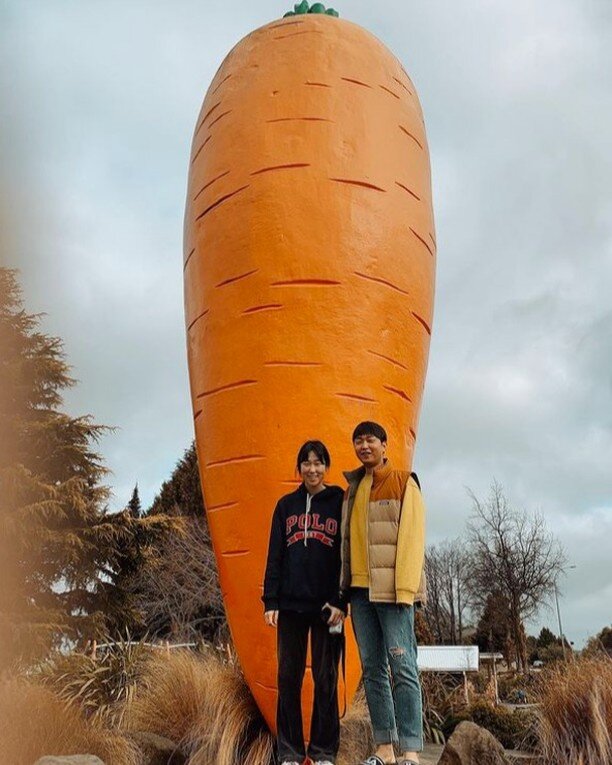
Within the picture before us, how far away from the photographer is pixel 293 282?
4.18 meters

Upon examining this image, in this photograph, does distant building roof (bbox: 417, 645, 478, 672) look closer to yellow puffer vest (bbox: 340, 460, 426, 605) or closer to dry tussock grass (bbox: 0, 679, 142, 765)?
dry tussock grass (bbox: 0, 679, 142, 765)

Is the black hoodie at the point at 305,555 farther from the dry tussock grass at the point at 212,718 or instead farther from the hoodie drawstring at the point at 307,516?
the dry tussock grass at the point at 212,718

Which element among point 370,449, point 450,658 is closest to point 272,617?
point 370,449

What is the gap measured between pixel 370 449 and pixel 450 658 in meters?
8.23

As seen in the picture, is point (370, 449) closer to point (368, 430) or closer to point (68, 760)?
point (368, 430)

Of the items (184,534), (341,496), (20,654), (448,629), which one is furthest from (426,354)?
(448,629)

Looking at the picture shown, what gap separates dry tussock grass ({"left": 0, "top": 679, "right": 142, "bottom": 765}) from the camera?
3502mm

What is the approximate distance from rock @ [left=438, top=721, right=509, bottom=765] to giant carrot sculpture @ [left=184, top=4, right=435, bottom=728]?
587 mm

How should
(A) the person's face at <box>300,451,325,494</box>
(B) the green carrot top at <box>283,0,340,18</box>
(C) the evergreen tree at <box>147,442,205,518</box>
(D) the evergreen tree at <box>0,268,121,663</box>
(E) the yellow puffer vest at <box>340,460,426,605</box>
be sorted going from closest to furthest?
1. (E) the yellow puffer vest at <box>340,460,426,605</box>
2. (A) the person's face at <box>300,451,325,494</box>
3. (B) the green carrot top at <box>283,0,340,18</box>
4. (D) the evergreen tree at <box>0,268,121,663</box>
5. (C) the evergreen tree at <box>147,442,205,518</box>

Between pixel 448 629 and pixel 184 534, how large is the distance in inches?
579

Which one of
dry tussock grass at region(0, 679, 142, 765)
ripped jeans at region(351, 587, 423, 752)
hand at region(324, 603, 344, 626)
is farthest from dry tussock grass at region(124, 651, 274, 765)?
hand at region(324, 603, 344, 626)

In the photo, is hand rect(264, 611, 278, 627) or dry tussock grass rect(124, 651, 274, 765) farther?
dry tussock grass rect(124, 651, 274, 765)

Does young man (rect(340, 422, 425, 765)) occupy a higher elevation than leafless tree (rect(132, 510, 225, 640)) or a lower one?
lower

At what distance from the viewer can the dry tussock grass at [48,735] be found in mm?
3502
